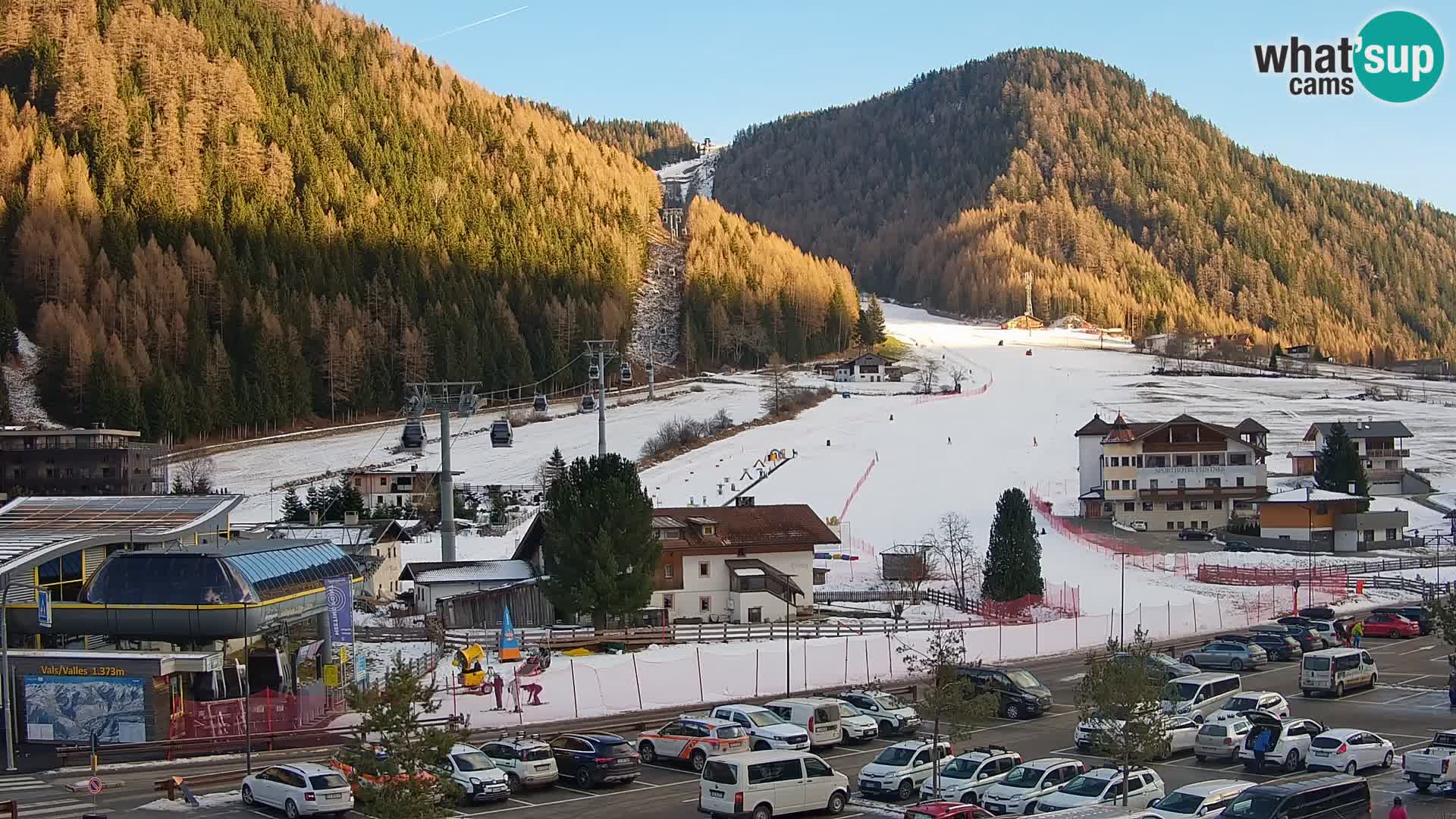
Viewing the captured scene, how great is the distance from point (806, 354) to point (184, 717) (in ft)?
471

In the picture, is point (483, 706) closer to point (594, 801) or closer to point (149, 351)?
point (594, 801)

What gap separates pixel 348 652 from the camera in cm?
3712

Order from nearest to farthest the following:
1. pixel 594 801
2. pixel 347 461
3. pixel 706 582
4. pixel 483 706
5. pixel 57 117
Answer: pixel 594 801 < pixel 483 706 < pixel 706 582 < pixel 347 461 < pixel 57 117

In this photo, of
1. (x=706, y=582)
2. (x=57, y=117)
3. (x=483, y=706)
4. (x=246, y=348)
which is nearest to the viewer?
(x=483, y=706)

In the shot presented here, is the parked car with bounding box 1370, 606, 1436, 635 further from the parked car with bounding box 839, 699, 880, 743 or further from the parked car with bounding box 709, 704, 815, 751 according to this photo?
the parked car with bounding box 709, 704, 815, 751

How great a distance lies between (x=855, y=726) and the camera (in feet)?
98.6

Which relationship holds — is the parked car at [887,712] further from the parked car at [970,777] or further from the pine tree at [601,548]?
the pine tree at [601,548]

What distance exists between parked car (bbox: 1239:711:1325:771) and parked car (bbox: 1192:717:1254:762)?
450 mm

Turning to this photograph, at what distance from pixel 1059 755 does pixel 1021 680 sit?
5.54 m

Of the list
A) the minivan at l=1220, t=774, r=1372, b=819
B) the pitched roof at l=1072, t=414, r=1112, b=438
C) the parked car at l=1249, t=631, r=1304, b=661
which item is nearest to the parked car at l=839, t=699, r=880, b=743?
the minivan at l=1220, t=774, r=1372, b=819

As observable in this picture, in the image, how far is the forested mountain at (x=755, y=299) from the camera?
16612 cm

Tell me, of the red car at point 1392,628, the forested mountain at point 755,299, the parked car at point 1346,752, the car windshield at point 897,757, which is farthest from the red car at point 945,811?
the forested mountain at point 755,299

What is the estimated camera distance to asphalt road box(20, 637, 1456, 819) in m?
24.0

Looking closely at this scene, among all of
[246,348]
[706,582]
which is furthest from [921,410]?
[706,582]
